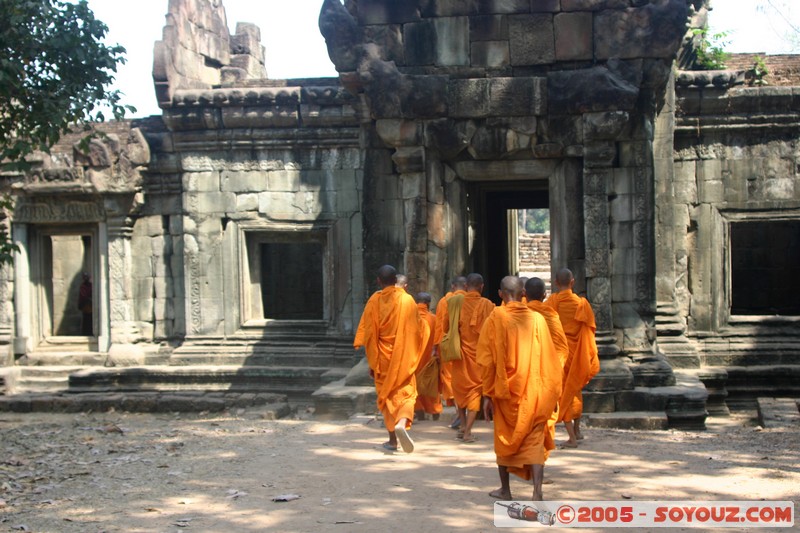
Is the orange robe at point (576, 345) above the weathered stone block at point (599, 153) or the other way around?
the other way around

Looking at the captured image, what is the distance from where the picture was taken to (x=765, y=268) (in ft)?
52.3

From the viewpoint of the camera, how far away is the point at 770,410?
11.1 metres

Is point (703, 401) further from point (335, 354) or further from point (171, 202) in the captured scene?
point (171, 202)

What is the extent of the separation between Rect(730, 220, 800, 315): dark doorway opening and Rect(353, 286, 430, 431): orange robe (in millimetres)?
8407

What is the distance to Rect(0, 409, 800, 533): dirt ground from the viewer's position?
21.4 feet

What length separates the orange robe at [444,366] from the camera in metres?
9.56

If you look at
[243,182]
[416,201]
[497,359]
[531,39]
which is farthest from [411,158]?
[497,359]

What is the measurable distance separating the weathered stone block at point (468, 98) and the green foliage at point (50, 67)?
10.9ft

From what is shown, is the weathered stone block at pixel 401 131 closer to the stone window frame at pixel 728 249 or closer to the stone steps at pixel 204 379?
the stone steps at pixel 204 379

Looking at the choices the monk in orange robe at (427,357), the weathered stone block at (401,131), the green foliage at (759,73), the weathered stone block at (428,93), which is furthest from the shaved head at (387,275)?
the green foliage at (759,73)

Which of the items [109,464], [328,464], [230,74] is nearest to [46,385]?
[230,74]

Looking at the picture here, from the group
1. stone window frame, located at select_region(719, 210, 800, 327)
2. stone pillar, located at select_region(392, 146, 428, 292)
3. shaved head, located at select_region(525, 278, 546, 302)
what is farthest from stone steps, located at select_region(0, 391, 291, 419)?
stone window frame, located at select_region(719, 210, 800, 327)

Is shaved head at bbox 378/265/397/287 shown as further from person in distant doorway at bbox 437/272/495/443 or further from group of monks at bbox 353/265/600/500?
person in distant doorway at bbox 437/272/495/443

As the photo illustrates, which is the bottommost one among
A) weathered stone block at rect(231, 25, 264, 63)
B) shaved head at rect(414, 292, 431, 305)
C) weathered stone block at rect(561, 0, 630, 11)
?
shaved head at rect(414, 292, 431, 305)
